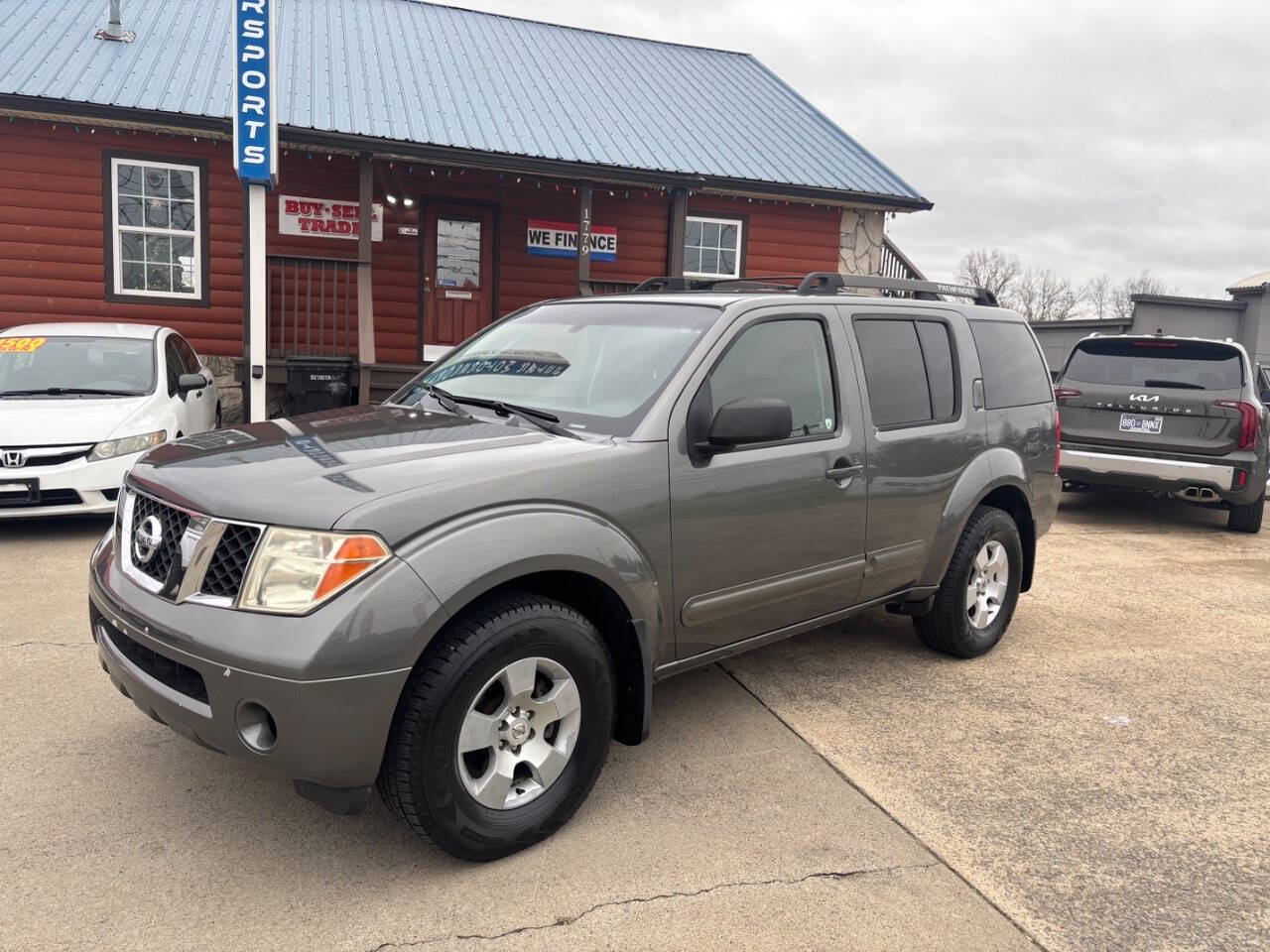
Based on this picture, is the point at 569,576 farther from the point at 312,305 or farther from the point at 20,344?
the point at 312,305

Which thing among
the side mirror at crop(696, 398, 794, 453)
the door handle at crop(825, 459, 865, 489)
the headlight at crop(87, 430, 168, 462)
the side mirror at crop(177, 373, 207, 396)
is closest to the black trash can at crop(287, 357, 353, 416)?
the side mirror at crop(177, 373, 207, 396)

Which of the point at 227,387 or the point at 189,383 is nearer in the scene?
the point at 189,383

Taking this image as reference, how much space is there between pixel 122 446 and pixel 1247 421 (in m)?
9.03

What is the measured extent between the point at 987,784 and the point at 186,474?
116 inches

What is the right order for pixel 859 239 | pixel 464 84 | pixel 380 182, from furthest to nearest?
pixel 859 239, pixel 464 84, pixel 380 182

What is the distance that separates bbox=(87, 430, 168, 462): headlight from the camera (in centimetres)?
624

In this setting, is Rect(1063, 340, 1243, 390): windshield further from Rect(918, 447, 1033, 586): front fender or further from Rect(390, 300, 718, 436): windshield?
Rect(390, 300, 718, 436): windshield

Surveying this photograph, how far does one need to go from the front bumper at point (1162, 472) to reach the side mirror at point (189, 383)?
7.70 metres

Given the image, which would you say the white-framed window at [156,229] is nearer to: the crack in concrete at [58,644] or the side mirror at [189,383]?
the side mirror at [189,383]

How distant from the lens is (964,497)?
4398mm

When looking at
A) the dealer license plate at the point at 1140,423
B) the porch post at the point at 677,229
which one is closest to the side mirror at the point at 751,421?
the dealer license plate at the point at 1140,423

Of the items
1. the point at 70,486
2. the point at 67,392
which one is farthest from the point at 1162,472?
the point at 67,392

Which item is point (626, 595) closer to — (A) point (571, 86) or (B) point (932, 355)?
(B) point (932, 355)

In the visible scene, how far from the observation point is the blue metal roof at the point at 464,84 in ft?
35.4
